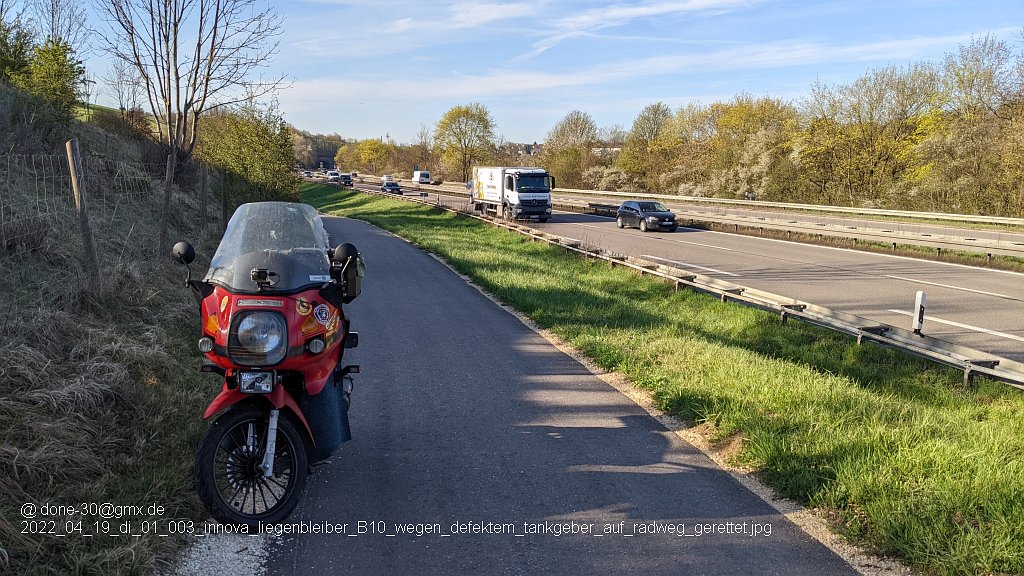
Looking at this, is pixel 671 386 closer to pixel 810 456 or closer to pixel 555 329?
pixel 810 456

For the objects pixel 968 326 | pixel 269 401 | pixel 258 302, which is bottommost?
pixel 968 326

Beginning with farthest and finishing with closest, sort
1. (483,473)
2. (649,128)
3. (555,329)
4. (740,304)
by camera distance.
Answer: (649,128), (740,304), (555,329), (483,473)

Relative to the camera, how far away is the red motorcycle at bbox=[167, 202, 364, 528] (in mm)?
4023

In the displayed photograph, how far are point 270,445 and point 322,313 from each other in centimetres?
89

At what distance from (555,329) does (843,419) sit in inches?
195

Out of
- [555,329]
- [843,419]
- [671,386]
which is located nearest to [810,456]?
[843,419]

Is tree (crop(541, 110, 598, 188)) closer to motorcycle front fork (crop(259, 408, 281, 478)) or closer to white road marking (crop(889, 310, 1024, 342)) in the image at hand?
white road marking (crop(889, 310, 1024, 342))

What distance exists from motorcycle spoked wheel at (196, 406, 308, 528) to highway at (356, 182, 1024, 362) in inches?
396

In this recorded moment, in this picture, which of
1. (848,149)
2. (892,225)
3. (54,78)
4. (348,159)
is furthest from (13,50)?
(348,159)

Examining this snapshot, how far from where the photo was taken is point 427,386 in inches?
286

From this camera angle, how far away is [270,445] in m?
3.96

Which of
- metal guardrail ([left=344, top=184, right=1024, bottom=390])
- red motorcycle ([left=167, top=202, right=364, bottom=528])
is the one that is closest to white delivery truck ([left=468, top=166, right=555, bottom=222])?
metal guardrail ([left=344, top=184, right=1024, bottom=390])

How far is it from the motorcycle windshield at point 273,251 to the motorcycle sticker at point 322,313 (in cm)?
16

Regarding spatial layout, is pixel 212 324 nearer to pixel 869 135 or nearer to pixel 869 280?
pixel 869 280
